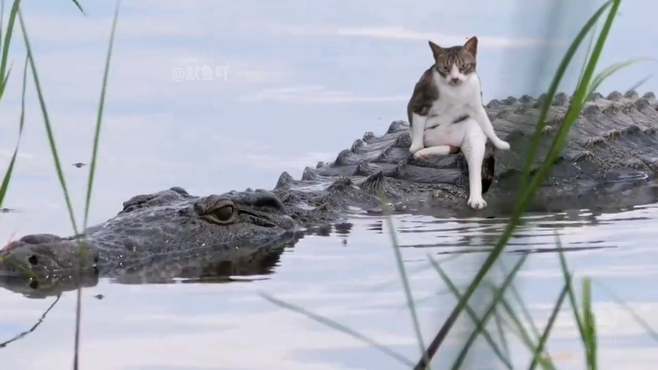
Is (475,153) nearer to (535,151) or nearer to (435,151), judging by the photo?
(435,151)

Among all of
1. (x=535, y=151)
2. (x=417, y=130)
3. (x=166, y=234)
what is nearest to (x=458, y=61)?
(x=417, y=130)

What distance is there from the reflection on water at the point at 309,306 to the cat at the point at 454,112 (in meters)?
0.76

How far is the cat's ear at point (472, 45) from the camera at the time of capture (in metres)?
7.58

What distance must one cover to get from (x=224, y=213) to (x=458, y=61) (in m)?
1.93

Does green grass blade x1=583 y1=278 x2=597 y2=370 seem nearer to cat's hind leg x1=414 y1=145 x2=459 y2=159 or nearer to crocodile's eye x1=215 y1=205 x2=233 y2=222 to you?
crocodile's eye x1=215 y1=205 x2=233 y2=222

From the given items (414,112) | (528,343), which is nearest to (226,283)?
(414,112)

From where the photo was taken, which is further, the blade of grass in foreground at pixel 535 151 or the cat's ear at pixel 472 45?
the cat's ear at pixel 472 45

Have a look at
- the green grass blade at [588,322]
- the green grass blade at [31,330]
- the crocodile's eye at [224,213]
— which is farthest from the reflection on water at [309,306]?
the green grass blade at [588,322]

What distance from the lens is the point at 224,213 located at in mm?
8203

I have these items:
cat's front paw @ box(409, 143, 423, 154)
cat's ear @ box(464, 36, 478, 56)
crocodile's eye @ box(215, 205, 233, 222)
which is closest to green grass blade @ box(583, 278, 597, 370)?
cat's ear @ box(464, 36, 478, 56)

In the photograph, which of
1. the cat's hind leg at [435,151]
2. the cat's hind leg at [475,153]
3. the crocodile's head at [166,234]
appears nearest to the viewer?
the crocodile's head at [166,234]

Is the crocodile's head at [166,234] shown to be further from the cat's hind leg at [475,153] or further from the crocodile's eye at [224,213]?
the cat's hind leg at [475,153]

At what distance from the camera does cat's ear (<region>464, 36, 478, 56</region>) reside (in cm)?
758

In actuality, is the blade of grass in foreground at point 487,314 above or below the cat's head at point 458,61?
below
